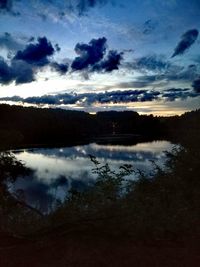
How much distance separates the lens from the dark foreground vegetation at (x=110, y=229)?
315 inches

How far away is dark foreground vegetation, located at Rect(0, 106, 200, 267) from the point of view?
7.99 metres

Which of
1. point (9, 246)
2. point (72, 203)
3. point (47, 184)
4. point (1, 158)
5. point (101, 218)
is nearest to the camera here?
point (9, 246)

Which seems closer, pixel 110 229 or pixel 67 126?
pixel 110 229

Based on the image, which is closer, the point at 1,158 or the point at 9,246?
the point at 9,246

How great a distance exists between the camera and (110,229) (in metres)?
9.31

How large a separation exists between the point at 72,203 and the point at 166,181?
3.22 m

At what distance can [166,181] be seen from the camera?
11945 millimetres

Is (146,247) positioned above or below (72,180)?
above

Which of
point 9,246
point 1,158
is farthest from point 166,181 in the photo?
point 1,158

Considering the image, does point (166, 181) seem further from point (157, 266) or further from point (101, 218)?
point (157, 266)

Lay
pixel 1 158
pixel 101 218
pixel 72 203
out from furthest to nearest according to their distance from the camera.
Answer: pixel 1 158 < pixel 72 203 < pixel 101 218

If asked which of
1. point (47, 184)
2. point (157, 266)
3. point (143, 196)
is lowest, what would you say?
point (47, 184)

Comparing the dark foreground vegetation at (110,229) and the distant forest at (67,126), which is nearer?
the dark foreground vegetation at (110,229)

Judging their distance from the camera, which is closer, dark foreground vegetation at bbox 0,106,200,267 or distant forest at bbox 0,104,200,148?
dark foreground vegetation at bbox 0,106,200,267
